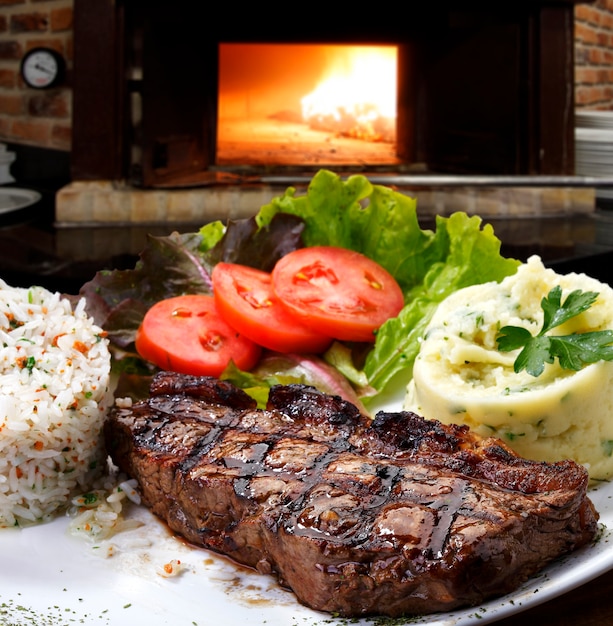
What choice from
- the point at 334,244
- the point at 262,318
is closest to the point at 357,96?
the point at 334,244

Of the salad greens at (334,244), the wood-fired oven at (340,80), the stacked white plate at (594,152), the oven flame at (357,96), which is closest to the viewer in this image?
the salad greens at (334,244)

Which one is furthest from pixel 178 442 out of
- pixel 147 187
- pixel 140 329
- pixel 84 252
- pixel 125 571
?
pixel 147 187

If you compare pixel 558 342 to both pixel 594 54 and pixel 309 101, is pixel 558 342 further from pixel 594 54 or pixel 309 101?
pixel 594 54

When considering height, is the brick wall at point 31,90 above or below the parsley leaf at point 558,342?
above

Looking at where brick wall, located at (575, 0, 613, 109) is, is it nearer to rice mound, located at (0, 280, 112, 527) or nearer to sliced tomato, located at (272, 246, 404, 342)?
sliced tomato, located at (272, 246, 404, 342)

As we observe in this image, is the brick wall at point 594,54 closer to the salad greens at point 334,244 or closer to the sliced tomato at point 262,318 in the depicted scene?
the salad greens at point 334,244

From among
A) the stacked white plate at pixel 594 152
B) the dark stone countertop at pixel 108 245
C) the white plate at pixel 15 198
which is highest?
the stacked white plate at pixel 594 152

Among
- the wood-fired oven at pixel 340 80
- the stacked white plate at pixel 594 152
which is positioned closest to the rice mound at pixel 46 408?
the wood-fired oven at pixel 340 80
